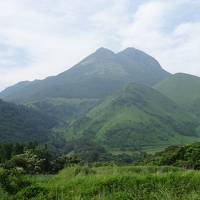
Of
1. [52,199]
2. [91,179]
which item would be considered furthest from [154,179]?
[52,199]

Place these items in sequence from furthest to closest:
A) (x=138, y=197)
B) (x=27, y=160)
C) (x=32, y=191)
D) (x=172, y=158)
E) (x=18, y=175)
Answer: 1. (x=172, y=158)
2. (x=27, y=160)
3. (x=18, y=175)
4. (x=32, y=191)
5. (x=138, y=197)

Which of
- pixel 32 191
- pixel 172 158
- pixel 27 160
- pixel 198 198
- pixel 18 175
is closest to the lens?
pixel 198 198

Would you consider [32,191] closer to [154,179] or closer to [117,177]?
[117,177]

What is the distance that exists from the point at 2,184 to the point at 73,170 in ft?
→ 10.00

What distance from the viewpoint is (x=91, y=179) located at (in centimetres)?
1169

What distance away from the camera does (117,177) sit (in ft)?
38.3

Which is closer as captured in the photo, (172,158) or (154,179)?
(154,179)

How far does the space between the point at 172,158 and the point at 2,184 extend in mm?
43047

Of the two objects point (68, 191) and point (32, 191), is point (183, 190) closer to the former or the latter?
point (68, 191)

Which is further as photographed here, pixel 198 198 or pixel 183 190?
pixel 183 190

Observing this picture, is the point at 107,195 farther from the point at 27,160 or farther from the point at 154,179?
the point at 27,160

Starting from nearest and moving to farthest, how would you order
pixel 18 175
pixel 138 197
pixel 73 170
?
pixel 138 197 → pixel 18 175 → pixel 73 170

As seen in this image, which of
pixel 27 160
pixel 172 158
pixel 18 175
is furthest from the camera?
pixel 172 158

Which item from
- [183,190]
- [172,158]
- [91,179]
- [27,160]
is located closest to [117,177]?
[91,179]
